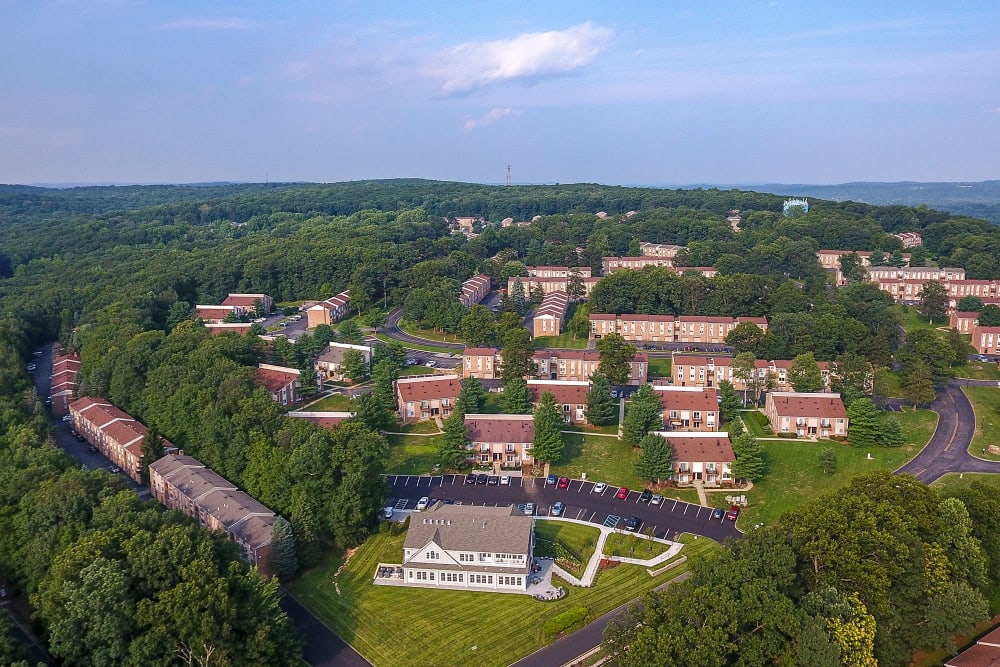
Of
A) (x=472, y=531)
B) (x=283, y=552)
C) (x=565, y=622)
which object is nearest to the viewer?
(x=565, y=622)

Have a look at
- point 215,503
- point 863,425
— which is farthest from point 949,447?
point 215,503

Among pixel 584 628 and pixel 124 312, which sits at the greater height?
pixel 124 312

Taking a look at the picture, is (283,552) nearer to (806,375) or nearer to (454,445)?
(454,445)

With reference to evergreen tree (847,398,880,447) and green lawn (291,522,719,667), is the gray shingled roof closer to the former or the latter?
green lawn (291,522,719,667)

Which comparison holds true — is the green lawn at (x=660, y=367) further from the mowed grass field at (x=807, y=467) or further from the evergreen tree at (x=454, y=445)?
the evergreen tree at (x=454, y=445)

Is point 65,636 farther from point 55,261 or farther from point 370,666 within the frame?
point 55,261

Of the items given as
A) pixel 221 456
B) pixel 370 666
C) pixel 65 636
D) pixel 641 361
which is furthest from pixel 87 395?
pixel 641 361

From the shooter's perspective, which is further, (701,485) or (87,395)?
(87,395)
